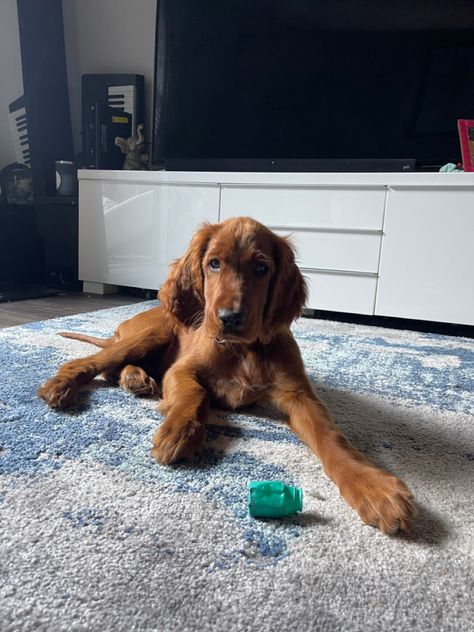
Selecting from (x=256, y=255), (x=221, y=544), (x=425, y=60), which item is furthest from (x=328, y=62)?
(x=221, y=544)

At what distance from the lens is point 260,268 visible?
1.28m

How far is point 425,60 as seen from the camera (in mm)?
2939

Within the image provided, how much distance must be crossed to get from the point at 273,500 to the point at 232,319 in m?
0.44

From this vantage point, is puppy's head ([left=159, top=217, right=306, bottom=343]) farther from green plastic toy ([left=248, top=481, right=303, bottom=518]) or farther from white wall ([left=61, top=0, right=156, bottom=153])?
white wall ([left=61, top=0, right=156, bottom=153])

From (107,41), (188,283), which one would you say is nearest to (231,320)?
(188,283)

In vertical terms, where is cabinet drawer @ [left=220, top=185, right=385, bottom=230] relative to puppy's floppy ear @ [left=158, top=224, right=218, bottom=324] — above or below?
above

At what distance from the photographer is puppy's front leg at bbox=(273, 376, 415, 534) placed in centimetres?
81

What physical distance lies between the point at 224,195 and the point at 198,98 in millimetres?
864

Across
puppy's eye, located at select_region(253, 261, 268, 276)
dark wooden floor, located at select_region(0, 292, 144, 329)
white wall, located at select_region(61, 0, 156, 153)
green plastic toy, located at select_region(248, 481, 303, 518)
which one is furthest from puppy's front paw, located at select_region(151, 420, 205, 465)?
white wall, located at select_region(61, 0, 156, 153)

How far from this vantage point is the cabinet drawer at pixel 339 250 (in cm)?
285

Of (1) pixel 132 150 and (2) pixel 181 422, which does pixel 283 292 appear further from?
(1) pixel 132 150

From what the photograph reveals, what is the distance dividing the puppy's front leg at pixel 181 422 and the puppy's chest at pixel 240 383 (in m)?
0.07

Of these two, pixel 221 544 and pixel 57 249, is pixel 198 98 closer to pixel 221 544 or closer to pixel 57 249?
pixel 57 249

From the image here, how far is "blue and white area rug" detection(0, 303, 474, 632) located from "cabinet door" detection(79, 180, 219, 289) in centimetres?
209
